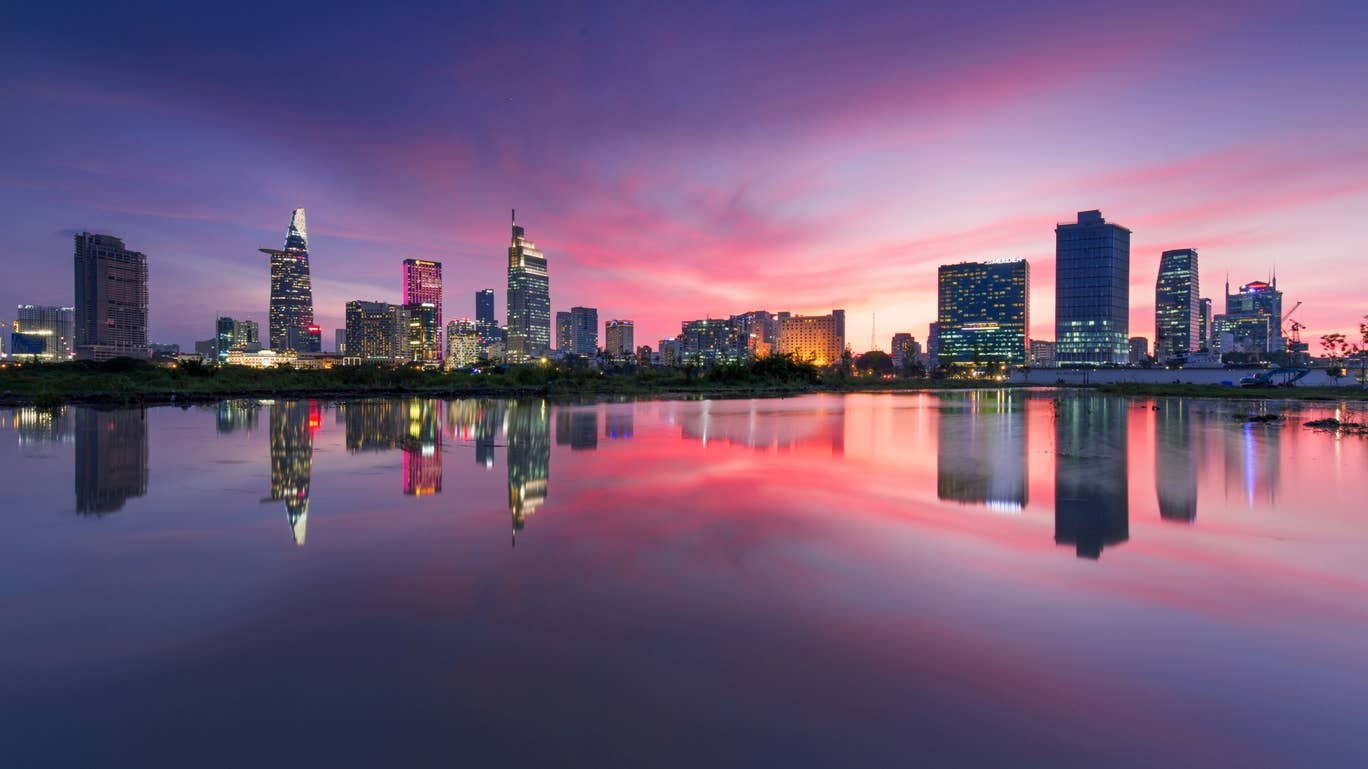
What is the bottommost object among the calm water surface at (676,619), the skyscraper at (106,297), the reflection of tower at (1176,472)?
the calm water surface at (676,619)

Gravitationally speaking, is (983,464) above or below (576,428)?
below

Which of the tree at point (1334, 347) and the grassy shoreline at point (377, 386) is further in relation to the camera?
the tree at point (1334, 347)

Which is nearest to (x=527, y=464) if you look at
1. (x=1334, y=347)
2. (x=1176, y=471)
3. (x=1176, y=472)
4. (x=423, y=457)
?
(x=423, y=457)

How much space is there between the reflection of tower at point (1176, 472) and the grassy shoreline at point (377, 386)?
33226mm

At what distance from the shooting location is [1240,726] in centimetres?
432

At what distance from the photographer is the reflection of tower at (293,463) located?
10.1 m

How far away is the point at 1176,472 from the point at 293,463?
69.1ft

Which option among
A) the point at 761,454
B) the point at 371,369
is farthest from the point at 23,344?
the point at 761,454

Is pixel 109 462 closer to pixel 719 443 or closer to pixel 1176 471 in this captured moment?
pixel 719 443

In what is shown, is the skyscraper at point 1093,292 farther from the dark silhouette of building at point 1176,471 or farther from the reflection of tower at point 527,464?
the reflection of tower at point 527,464

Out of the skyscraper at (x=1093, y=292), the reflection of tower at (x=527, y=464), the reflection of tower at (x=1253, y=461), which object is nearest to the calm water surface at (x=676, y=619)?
the reflection of tower at (x=527, y=464)

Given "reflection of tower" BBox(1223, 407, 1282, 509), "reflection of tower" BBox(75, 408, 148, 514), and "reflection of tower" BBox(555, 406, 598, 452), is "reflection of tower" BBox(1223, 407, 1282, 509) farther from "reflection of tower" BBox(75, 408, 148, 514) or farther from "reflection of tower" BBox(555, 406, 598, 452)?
"reflection of tower" BBox(75, 408, 148, 514)

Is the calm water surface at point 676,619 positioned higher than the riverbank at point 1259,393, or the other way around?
the riverbank at point 1259,393

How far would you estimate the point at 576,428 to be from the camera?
79.4 ft
